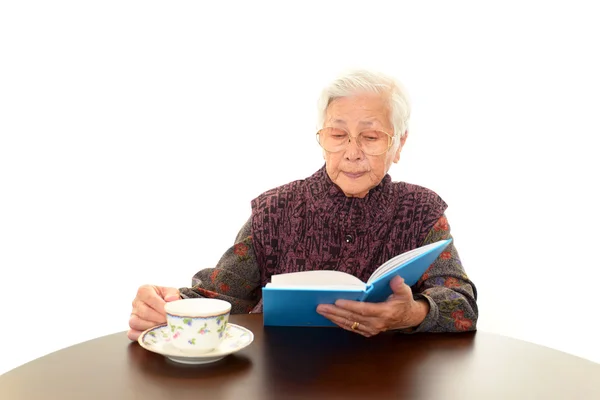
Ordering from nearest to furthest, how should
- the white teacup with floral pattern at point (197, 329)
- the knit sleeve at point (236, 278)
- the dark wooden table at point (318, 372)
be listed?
1. the dark wooden table at point (318, 372)
2. the white teacup with floral pattern at point (197, 329)
3. the knit sleeve at point (236, 278)

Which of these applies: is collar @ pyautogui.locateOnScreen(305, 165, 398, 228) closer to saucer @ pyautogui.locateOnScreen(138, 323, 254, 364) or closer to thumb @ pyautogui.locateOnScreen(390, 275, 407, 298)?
thumb @ pyautogui.locateOnScreen(390, 275, 407, 298)

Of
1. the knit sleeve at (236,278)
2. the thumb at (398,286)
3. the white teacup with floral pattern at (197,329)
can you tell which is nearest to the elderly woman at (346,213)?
the knit sleeve at (236,278)

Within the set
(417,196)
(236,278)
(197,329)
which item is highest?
(417,196)

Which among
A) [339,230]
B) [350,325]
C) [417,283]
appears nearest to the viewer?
[350,325]

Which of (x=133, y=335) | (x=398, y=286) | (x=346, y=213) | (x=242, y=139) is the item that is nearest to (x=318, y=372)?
(x=398, y=286)

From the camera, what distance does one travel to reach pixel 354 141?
1.65m

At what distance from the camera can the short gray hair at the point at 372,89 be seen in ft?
5.37

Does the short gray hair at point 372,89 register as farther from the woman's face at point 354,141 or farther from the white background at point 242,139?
the white background at point 242,139

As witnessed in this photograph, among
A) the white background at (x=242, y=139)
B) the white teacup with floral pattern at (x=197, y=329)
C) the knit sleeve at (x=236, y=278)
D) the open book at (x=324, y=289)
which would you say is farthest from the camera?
the white background at (x=242, y=139)

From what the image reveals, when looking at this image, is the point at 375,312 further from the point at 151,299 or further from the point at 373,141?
the point at 373,141

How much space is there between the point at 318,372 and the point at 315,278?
0.32 meters

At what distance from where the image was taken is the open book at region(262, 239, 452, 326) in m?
1.12
